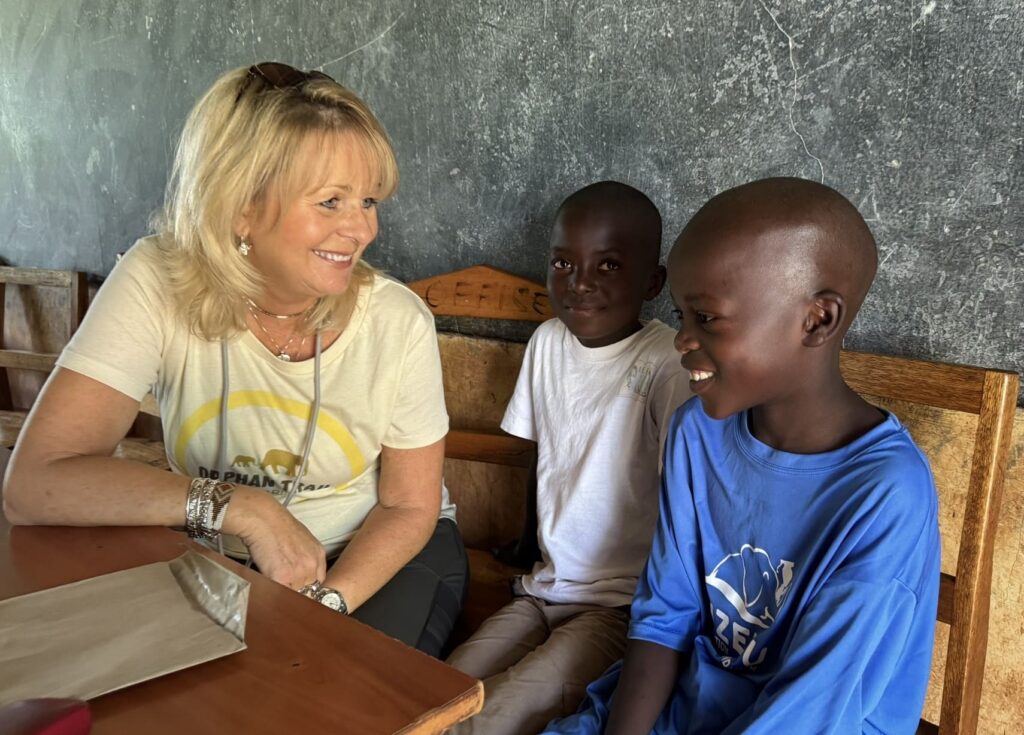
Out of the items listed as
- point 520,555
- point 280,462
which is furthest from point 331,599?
point 520,555

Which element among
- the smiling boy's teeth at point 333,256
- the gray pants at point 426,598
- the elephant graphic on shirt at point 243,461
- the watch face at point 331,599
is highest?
the smiling boy's teeth at point 333,256

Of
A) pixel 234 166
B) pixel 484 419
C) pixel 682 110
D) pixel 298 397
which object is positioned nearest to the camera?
pixel 234 166

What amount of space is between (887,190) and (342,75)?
1.63 metres

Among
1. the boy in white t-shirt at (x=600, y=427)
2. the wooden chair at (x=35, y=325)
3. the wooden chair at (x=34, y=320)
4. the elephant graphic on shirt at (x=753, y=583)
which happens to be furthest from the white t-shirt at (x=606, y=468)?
the wooden chair at (x=34, y=320)

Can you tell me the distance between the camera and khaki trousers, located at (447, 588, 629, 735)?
136 centimetres

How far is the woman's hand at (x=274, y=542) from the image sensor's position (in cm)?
117

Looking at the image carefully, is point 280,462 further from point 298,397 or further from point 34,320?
point 34,320

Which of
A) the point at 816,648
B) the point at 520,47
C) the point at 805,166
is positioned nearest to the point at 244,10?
the point at 520,47

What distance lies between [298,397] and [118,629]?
0.72 metres

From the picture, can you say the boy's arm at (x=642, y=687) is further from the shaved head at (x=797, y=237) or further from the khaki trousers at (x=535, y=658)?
the shaved head at (x=797, y=237)

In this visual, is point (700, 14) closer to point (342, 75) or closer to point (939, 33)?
point (939, 33)

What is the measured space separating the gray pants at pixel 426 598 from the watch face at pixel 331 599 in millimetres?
92

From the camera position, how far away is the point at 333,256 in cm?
145

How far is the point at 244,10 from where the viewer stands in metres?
2.64
